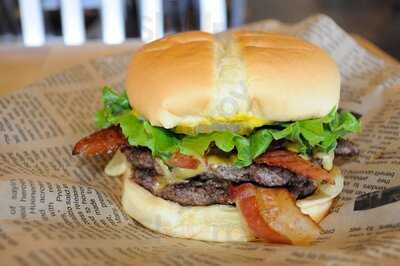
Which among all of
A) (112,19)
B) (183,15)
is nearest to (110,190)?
(112,19)

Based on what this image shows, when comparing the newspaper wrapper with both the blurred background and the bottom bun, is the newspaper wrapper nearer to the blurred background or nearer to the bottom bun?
the bottom bun

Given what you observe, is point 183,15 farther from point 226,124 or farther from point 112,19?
point 226,124

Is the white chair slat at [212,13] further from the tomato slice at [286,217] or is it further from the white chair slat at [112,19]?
the tomato slice at [286,217]

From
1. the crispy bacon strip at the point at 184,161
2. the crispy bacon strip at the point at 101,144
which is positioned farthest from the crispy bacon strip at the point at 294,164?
the crispy bacon strip at the point at 101,144

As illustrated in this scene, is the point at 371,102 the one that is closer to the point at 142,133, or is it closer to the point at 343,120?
the point at 343,120

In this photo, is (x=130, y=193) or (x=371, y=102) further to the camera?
(x=371, y=102)

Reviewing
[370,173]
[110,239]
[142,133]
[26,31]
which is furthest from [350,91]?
[26,31]
